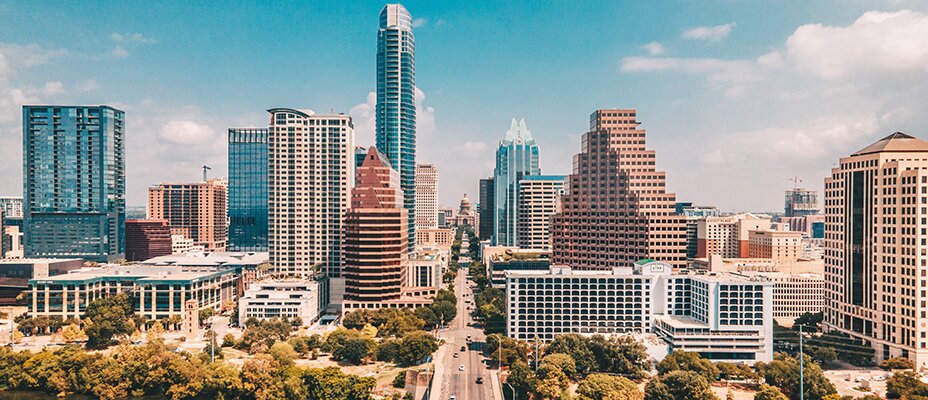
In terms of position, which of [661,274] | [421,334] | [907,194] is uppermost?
[907,194]

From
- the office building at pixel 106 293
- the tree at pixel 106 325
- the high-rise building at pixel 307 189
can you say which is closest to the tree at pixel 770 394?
the high-rise building at pixel 307 189

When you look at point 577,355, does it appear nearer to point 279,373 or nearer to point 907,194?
point 279,373

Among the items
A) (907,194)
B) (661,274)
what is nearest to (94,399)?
(661,274)

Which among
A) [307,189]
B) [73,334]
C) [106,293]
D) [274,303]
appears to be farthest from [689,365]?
[106,293]

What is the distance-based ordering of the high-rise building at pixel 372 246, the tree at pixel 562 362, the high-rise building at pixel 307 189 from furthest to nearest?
the high-rise building at pixel 307 189, the high-rise building at pixel 372 246, the tree at pixel 562 362

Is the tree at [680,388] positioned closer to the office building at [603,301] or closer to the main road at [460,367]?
the main road at [460,367]

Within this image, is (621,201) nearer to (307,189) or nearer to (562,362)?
(562,362)

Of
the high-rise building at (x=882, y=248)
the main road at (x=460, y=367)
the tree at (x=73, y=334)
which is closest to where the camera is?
the main road at (x=460, y=367)
